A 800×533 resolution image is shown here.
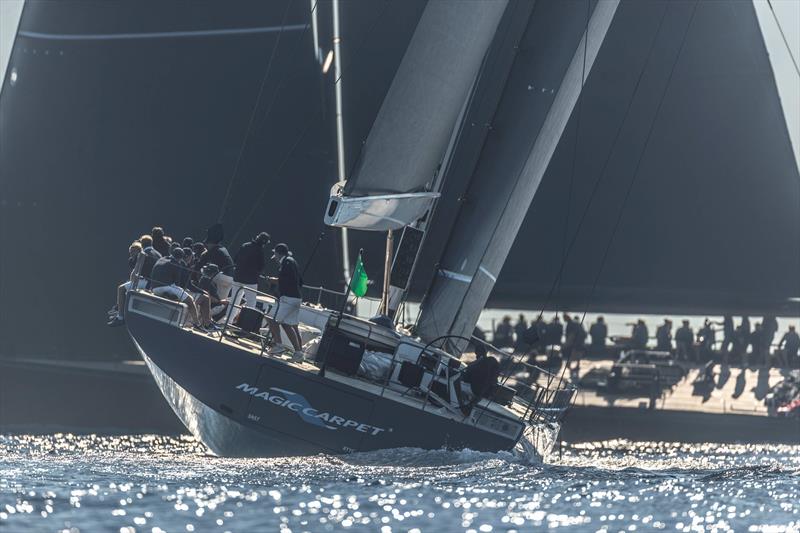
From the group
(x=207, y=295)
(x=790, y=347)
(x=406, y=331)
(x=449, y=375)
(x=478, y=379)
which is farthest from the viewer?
(x=790, y=347)

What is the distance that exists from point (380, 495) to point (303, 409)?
144 centimetres

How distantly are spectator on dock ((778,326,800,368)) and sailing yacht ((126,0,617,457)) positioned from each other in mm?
6735

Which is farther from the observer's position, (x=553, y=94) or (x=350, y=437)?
(x=553, y=94)

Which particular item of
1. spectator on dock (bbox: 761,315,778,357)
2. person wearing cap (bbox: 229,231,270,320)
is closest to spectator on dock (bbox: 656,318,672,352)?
spectator on dock (bbox: 761,315,778,357)

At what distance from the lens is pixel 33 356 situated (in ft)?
60.0

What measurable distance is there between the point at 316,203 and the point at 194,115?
77.8 inches

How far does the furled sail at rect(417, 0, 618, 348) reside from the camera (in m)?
12.8

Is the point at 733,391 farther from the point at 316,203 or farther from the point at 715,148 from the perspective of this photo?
the point at 316,203

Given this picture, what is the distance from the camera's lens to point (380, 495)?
9.62 m

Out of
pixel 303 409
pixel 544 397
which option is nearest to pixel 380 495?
pixel 303 409

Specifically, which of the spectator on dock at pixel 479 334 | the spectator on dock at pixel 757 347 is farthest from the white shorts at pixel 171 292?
the spectator on dock at pixel 757 347

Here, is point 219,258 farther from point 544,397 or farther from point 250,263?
point 544,397

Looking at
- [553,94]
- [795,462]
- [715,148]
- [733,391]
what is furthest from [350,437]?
[715,148]

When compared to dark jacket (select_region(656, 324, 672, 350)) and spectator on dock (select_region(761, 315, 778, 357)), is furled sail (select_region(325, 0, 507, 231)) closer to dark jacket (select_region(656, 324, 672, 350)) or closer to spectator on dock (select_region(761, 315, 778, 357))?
dark jacket (select_region(656, 324, 672, 350))
